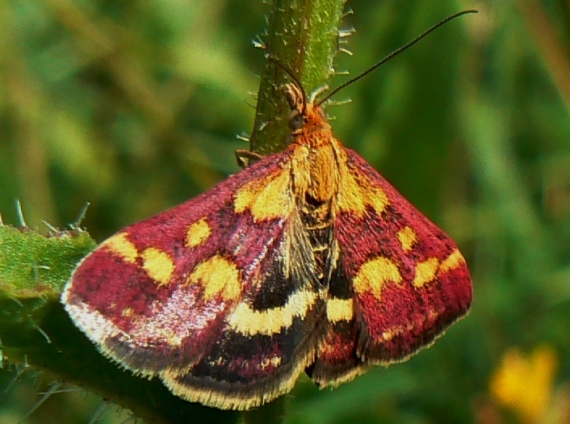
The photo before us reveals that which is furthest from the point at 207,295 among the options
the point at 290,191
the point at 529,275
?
the point at 529,275

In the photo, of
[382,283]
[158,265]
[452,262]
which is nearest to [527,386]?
[452,262]

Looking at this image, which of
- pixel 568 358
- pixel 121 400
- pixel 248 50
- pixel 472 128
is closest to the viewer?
pixel 121 400

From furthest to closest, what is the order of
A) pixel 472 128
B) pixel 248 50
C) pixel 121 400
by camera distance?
pixel 248 50 < pixel 472 128 < pixel 121 400

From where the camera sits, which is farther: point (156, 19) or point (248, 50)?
point (248, 50)

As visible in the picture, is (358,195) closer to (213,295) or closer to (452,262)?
(452,262)

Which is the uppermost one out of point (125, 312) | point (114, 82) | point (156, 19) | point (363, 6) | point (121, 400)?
point (363, 6)

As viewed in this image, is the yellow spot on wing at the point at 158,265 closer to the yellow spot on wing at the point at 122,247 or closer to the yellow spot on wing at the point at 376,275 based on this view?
the yellow spot on wing at the point at 122,247

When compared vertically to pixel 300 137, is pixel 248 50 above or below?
above

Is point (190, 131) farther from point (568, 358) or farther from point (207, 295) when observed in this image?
point (207, 295)
